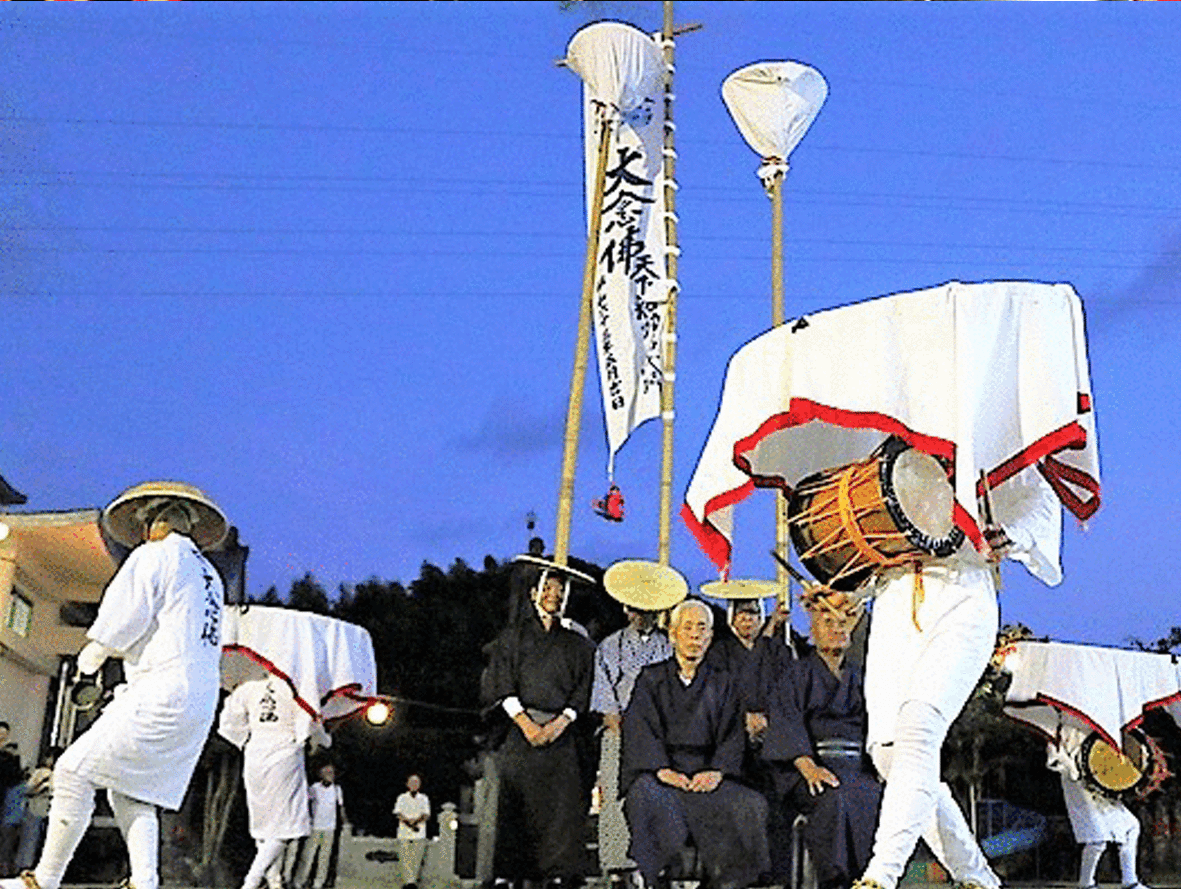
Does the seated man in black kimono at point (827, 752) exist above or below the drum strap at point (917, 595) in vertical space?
below

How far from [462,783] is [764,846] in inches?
234

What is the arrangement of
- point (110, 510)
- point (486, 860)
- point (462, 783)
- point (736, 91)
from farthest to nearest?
point (462, 783) → point (736, 91) → point (486, 860) → point (110, 510)

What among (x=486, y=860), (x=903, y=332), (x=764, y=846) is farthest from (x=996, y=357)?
(x=486, y=860)

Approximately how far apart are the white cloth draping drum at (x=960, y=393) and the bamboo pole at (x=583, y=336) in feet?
10.4

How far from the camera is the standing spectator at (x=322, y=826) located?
911cm

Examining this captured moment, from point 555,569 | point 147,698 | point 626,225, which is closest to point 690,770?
point 555,569

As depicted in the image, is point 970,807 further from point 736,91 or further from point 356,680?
point 736,91

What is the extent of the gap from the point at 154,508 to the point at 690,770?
81.3 inches

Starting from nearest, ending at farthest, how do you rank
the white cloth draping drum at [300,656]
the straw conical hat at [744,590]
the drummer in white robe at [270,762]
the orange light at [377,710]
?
1. the straw conical hat at [744,590]
2. the drummer in white robe at [270,762]
3. the white cloth draping drum at [300,656]
4. the orange light at [377,710]

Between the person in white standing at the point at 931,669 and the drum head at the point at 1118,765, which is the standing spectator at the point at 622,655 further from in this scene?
the drum head at the point at 1118,765

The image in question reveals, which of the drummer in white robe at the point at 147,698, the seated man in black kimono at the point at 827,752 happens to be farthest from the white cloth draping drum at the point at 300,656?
the seated man in black kimono at the point at 827,752

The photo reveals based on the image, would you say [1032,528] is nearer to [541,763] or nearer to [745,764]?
[745,764]

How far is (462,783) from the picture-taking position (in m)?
10.1

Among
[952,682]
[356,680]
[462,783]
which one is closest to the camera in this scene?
[952,682]
